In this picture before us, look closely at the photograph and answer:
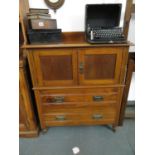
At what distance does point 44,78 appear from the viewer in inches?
54.6

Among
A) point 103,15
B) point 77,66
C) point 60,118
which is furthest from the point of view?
point 60,118

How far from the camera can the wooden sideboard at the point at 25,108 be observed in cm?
135

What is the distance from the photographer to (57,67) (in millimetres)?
1341

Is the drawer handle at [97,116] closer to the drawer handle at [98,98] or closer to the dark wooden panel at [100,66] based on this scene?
the drawer handle at [98,98]

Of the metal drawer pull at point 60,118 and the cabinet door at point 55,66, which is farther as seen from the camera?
the metal drawer pull at point 60,118

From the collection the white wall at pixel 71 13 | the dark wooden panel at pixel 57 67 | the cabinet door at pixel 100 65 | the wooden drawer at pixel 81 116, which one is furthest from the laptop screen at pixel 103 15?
the wooden drawer at pixel 81 116

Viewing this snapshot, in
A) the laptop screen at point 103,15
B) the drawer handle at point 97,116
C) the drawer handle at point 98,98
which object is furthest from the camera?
the drawer handle at point 97,116

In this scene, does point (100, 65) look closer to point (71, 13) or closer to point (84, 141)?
point (71, 13)

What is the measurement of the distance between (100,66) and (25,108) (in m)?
0.91

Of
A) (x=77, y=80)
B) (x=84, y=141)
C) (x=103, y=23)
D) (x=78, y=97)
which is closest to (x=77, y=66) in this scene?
(x=77, y=80)

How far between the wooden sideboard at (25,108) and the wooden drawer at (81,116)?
0.55ft

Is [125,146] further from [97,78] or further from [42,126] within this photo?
[42,126]

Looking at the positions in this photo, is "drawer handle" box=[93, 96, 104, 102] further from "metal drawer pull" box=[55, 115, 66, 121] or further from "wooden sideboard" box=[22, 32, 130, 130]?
"metal drawer pull" box=[55, 115, 66, 121]

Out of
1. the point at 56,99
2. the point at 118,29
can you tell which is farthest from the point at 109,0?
the point at 56,99
